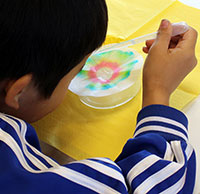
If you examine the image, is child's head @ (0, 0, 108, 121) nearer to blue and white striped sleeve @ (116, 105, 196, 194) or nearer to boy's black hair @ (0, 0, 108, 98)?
boy's black hair @ (0, 0, 108, 98)

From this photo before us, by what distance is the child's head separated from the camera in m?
0.32

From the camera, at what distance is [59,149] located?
0.49 m

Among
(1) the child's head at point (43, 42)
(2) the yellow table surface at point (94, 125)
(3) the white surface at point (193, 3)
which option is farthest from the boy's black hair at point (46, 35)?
(3) the white surface at point (193, 3)

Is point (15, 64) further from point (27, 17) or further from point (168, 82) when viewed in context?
point (168, 82)

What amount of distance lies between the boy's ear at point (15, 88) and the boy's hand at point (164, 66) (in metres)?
0.20

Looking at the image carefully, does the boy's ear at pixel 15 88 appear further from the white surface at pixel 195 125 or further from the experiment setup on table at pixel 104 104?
the white surface at pixel 195 125

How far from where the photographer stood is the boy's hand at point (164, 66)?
490 mm

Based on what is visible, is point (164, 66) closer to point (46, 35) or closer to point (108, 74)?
point (108, 74)

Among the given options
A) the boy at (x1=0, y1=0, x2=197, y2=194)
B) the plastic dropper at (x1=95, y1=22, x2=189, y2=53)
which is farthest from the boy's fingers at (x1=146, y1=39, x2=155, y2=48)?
the boy at (x1=0, y1=0, x2=197, y2=194)

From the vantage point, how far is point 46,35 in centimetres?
33

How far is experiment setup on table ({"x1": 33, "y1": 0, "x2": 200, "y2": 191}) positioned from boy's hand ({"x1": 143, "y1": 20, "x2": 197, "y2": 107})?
3 centimetres

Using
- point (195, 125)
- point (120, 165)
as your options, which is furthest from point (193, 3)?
point (120, 165)

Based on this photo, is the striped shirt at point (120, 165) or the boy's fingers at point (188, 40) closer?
the striped shirt at point (120, 165)

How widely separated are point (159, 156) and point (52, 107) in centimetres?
18
